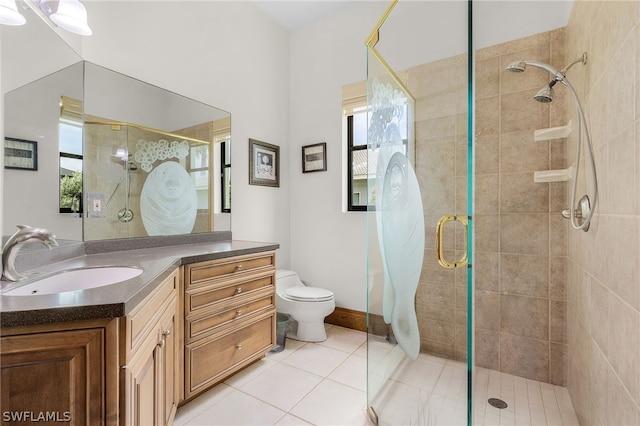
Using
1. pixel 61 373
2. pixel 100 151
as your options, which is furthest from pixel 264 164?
pixel 61 373

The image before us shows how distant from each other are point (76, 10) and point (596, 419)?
2.97 m

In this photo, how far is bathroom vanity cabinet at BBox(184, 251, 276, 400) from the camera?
1.56 meters

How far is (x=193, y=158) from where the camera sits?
7.18 ft

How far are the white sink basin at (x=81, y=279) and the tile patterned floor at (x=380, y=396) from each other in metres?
0.83

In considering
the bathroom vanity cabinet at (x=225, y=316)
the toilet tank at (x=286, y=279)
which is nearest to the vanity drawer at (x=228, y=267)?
the bathroom vanity cabinet at (x=225, y=316)

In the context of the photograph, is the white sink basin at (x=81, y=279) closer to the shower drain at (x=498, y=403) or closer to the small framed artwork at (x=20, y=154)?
the small framed artwork at (x=20, y=154)

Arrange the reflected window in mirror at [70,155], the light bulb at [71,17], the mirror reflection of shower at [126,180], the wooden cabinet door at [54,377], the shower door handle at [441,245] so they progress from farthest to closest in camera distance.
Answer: the mirror reflection of shower at [126,180] < the reflected window in mirror at [70,155] < the light bulb at [71,17] < the shower door handle at [441,245] < the wooden cabinet door at [54,377]

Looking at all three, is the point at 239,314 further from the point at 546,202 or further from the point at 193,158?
the point at 546,202

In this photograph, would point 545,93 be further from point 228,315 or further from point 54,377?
point 54,377

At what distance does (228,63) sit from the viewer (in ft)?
8.21

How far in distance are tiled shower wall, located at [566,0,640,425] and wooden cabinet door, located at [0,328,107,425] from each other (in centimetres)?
151

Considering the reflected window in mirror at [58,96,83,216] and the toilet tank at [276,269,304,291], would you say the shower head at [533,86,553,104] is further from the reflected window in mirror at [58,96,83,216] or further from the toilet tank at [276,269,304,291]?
the reflected window in mirror at [58,96,83,216]

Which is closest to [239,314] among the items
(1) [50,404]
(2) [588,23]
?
(1) [50,404]

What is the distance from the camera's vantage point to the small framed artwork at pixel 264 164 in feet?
8.77
